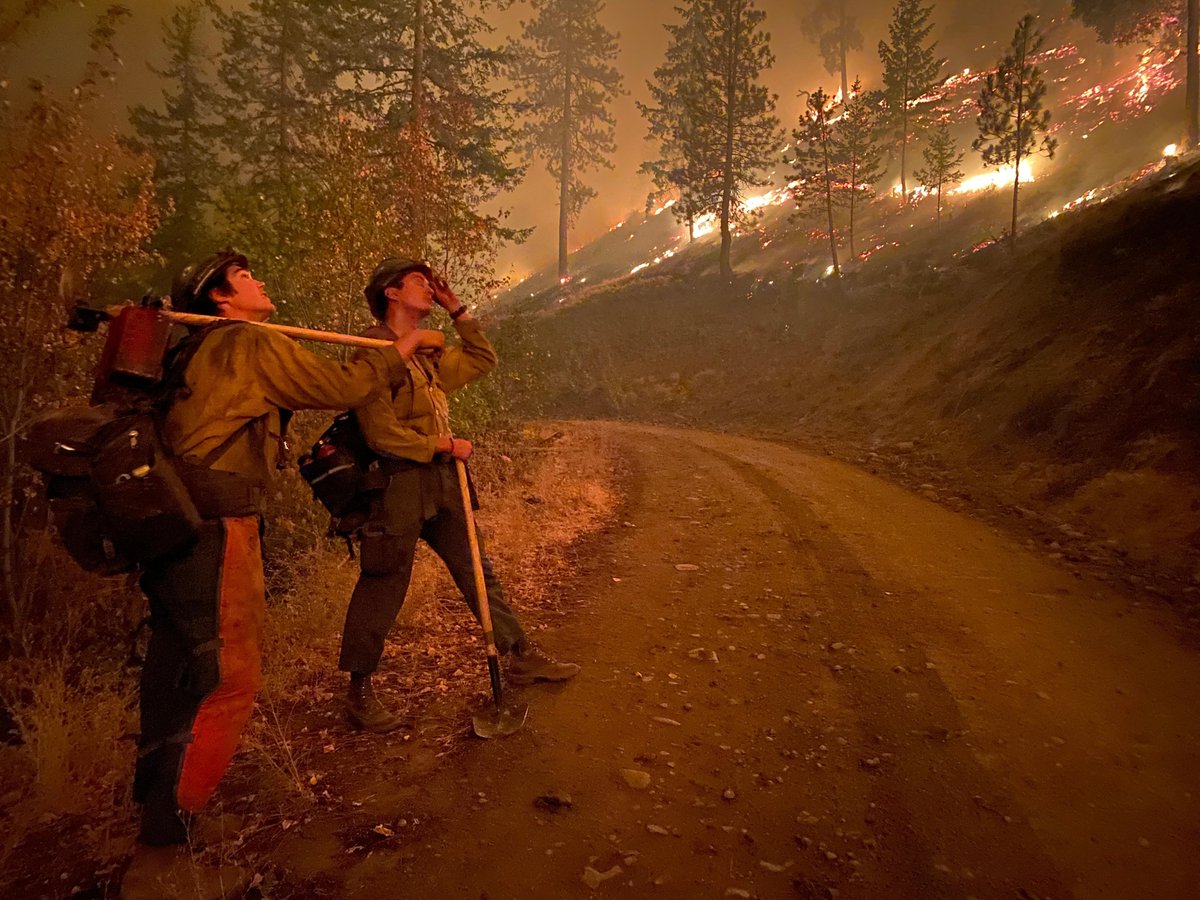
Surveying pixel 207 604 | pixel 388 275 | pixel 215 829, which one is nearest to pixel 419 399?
pixel 388 275

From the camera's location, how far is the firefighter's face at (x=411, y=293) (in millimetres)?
3629

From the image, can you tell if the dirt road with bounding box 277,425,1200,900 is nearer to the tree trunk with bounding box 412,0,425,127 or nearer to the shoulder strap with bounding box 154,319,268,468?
the shoulder strap with bounding box 154,319,268,468

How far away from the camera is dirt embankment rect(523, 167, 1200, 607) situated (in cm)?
732

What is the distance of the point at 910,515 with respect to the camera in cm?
813

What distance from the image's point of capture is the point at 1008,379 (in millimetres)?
12047

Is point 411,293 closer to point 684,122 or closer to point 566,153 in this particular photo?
point 684,122

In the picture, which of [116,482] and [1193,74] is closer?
[116,482]

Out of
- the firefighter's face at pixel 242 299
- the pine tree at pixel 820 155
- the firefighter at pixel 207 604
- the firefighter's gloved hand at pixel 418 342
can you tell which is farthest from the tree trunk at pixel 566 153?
the firefighter at pixel 207 604

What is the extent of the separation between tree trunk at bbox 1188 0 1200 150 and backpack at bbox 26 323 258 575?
37023 millimetres

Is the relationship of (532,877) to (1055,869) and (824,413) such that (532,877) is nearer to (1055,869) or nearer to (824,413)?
(1055,869)

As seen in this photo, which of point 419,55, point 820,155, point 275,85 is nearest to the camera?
point 419,55

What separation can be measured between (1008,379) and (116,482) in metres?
14.0

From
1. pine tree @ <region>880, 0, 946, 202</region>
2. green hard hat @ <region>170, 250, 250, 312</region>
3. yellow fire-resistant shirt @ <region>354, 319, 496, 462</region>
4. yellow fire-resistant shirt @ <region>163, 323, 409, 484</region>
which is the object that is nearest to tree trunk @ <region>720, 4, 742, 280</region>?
pine tree @ <region>880, 0, 946, 202</region>

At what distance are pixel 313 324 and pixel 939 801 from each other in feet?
28.1
